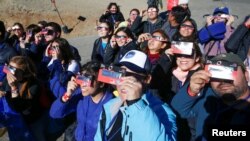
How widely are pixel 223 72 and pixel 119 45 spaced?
3.24 metres

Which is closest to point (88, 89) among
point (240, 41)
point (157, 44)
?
point (157, 44)

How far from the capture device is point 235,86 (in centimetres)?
283

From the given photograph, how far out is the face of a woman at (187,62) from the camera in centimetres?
411

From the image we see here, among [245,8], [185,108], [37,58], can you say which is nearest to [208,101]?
[185,108]

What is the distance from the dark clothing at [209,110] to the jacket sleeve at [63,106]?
4.14ft

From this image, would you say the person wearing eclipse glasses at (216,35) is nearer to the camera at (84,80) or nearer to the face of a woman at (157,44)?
the face of a woman at (157,44)

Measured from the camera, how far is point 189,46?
153 inches

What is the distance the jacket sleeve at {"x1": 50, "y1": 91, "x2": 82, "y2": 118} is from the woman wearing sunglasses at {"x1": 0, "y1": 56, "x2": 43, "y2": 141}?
1.66 ft

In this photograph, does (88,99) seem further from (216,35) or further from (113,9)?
(113,9)

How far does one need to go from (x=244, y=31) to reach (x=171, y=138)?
2.46 meters

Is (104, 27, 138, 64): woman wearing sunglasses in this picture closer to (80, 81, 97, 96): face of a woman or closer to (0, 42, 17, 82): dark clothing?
(0, 42, 17, 82): dark clothing

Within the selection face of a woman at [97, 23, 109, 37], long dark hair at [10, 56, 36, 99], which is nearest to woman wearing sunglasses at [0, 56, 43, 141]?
long dark hair at [10, 56, 36, 99]

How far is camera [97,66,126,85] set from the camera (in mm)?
2941

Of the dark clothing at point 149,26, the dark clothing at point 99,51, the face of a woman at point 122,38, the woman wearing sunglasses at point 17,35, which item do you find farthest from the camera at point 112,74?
the dark clothing at point 149,26
